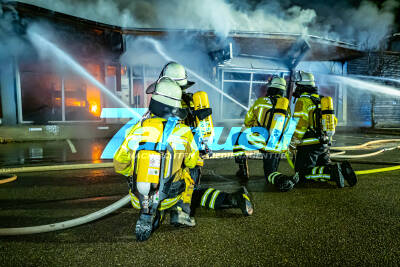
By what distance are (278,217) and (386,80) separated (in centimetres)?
1770

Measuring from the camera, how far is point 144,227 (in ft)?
7.39

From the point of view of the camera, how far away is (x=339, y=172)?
12.4 feet

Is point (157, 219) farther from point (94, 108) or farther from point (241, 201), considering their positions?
point (94, 108)

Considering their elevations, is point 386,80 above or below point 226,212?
above

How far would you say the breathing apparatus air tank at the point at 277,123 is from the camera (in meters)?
3.73

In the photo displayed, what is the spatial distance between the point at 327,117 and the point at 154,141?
2907 millimetres

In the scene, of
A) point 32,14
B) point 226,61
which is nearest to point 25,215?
point 32,14

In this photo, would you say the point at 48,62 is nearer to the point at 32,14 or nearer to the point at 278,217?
the point at 32,14

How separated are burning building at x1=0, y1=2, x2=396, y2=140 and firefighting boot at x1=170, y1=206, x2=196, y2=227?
9.44m

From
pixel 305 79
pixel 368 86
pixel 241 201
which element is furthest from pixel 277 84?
pixel 368 86

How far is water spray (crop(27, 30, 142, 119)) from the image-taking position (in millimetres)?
10184

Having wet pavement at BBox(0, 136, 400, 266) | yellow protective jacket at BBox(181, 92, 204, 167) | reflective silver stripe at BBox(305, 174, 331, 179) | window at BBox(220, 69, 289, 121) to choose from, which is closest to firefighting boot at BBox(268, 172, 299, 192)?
wet pavement at BBox(0, 136, 400, 266)

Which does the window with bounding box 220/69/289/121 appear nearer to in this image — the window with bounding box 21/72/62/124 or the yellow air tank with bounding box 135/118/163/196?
the window with bounding box 21/72/62/124

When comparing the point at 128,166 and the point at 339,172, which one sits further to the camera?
the point at 339,172
